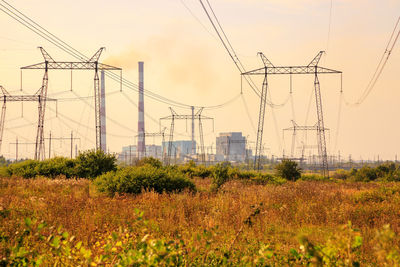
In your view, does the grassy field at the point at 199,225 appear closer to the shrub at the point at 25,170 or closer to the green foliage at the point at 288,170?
the shrub at the point at 25,170

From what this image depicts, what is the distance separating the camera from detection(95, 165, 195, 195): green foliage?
17.4 metres

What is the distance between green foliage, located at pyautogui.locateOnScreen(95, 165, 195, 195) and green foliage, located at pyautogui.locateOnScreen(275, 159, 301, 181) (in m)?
19.9

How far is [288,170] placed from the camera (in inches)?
1464

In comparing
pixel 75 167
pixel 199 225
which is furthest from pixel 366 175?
pixel 199 225

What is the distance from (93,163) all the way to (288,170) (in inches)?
742

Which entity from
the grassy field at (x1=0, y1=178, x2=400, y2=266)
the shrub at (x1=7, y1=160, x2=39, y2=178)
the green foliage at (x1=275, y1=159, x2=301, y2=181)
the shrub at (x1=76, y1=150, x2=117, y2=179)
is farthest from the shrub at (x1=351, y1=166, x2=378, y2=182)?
the shrub at (x1=7, y1=160, x2=39, y2=178)

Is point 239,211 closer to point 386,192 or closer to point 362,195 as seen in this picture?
point 362,195

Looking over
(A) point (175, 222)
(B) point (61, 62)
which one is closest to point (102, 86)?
(B) point (61, 62)

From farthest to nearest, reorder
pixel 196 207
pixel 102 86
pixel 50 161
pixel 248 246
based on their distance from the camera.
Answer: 1. pixel 102 86
2. pixel 50 161
3. pixel 196 207
4. pixel 248 246

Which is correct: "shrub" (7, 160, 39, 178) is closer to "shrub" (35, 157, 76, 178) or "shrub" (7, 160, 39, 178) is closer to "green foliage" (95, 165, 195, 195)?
"shrub" (35, 157, 76, 178)

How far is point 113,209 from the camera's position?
37.9 ft

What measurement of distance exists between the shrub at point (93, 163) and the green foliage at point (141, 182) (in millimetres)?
8213

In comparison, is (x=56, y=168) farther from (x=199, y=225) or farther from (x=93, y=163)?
(x=199, y=225)

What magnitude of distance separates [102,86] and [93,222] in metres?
169
